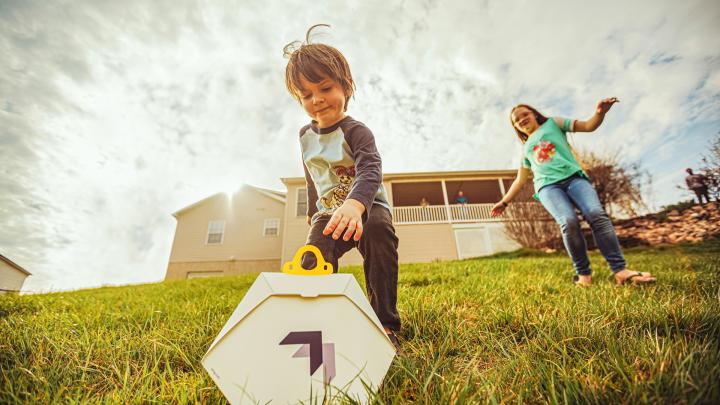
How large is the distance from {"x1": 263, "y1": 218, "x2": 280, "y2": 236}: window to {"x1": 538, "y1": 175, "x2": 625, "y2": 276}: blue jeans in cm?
1433

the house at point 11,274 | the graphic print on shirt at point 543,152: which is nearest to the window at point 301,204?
the house at point 11,274

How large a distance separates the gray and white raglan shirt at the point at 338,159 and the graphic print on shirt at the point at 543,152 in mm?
2085

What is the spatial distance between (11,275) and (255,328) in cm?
900

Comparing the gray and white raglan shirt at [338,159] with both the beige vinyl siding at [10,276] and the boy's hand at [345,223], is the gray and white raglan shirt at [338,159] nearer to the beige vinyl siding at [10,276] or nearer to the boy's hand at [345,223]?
the boy's hand at [345,223]

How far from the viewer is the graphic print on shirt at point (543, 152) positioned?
2.97m

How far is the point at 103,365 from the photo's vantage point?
1229mm

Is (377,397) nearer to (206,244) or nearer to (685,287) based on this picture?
(685,287)

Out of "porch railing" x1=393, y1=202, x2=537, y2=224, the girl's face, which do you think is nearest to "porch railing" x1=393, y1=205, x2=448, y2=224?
"porch railing" x1=393, y1=202, x2=537, y2=224

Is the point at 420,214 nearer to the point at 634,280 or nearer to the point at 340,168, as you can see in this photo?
the point at 634,280

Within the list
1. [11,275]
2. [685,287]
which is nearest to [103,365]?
[685,287]

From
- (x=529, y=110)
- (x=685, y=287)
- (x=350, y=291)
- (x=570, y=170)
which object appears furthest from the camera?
(x=529, y=110)

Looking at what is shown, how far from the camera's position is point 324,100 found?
1.71 m

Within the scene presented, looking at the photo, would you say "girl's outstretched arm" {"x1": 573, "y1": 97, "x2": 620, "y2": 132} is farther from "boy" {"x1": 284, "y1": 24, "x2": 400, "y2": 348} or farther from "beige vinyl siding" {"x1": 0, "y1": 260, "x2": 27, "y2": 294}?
"beige vinyl siding" {"x1": 0, "y1": 260, "x2": 27, "y2": 294}

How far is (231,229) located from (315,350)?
1649 cm
